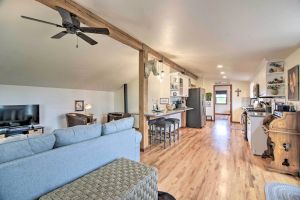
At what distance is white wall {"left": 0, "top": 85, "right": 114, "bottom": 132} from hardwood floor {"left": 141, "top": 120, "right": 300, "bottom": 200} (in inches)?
133

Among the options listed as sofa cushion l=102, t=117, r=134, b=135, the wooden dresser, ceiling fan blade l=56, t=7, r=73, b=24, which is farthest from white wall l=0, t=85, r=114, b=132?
the wooden dresser

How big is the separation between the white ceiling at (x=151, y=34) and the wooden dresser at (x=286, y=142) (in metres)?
1.47

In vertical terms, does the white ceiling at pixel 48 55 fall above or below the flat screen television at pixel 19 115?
above

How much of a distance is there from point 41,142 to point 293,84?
14.5ft

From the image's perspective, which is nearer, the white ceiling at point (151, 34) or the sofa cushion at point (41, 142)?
the sofa cushion at point (41, 142)

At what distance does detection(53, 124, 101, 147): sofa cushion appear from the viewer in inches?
72.2

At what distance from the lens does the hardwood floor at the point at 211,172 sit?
7.72 feet

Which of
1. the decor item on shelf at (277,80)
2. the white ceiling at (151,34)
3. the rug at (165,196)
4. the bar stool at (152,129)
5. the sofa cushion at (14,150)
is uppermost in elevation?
the white ceiling at (151,34)

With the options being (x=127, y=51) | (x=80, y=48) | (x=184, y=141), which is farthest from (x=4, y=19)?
(x=184, y=141)

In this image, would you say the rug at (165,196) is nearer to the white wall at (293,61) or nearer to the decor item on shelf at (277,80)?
the white wall at (293,61)

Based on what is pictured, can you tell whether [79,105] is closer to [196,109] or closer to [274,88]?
[196,109]

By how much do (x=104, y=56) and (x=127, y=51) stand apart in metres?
0.66

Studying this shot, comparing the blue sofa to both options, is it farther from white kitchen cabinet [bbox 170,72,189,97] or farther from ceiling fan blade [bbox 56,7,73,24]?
white kitchen cabinet [bbox 170,72,189,97]

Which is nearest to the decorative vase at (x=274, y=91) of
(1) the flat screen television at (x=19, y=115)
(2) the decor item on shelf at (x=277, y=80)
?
(2) the decor item on shelf at (x=277, y=80)
